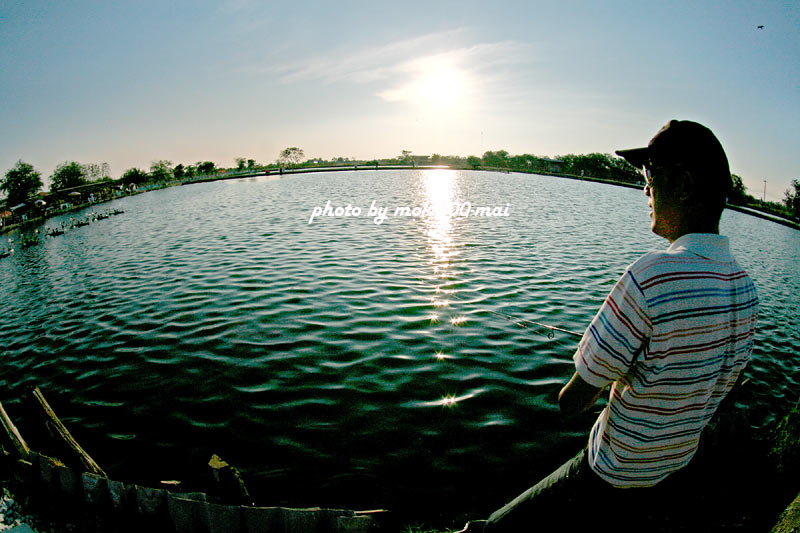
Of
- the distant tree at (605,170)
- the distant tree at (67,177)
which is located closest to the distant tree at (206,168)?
the distant tree at (67,177)

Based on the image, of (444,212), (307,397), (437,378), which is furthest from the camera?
(444,212)

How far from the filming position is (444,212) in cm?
3450

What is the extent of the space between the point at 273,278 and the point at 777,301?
57.3 feet

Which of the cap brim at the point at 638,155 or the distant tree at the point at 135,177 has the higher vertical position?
the distant tree at the point at 135,177

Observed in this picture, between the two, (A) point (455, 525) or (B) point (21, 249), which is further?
(B) point (21, 249)

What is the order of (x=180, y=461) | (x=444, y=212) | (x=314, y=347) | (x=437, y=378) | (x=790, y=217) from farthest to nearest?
(x=790, y=217) → (x=444, y=212) → (x=314, y=347) → (x=437, y=378) → (x=180, y=461)

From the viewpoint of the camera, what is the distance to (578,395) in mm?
2061

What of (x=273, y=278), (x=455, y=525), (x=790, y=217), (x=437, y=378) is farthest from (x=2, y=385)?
(x=790, y=217)

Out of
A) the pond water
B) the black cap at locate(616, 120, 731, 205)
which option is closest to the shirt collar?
the black cap at locate(616, 120, 731, 205)

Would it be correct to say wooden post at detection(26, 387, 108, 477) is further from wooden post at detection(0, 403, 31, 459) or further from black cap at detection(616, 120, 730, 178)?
black cap at detection(616, 120, 730, 178)

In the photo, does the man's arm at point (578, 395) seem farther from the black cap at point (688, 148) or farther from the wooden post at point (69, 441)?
the wooden post at point (69, 441)

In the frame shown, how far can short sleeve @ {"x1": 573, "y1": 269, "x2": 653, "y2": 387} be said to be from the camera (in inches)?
68.5

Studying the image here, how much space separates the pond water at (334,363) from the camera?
5746 mm

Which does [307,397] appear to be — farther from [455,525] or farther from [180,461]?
[455,525]
